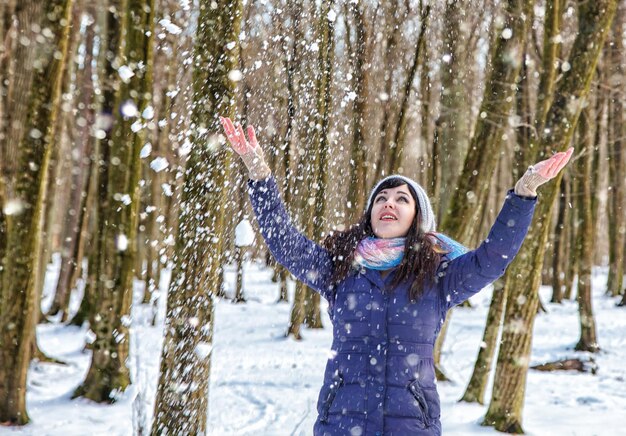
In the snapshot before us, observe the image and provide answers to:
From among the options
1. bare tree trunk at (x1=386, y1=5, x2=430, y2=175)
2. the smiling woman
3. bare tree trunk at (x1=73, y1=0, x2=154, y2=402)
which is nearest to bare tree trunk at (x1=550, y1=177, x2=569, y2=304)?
bare tree trunk at (x1=386, y1=5, x2=430, y2=175)

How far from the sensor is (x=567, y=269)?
22.1m

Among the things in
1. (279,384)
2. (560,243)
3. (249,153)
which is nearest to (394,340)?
(249,153)

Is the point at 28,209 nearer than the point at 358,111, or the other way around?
the point at 28,209

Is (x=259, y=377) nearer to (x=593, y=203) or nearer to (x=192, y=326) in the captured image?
(x=192, y=326)

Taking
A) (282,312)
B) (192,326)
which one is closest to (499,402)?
(192,326)

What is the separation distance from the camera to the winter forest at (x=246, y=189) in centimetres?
425

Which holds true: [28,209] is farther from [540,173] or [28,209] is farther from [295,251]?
[540,173]

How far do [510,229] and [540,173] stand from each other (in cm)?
26

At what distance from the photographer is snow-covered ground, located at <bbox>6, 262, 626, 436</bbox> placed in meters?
6.82

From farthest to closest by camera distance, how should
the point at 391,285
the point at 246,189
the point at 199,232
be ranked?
the point at 246,189 < the point at 199,232 < the point at 391,285

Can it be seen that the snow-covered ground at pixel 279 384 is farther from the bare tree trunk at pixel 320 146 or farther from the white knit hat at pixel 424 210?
the white knit hat at pixel 424 210

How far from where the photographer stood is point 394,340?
2553 mm

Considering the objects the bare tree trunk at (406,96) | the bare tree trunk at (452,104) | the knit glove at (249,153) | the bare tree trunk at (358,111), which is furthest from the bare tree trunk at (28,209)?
the bare tree trunk at (358,111)

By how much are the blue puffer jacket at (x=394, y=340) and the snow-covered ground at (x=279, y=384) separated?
2.37m
